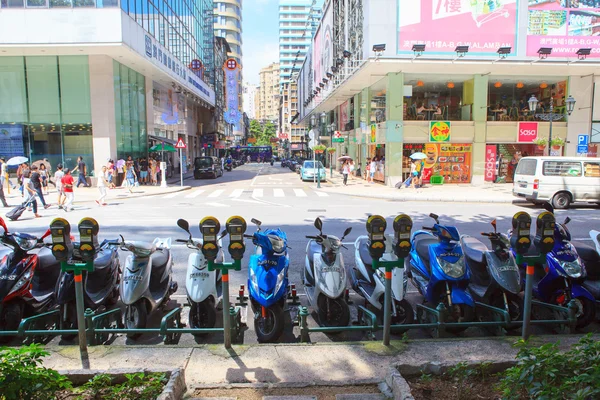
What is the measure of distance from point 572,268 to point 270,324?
3.94 metres

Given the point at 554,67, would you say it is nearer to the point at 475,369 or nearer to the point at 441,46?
the point at 441,46

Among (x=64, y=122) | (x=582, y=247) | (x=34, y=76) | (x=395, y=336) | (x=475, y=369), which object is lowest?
(x=395, y=336)

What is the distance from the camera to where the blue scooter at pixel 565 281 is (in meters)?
5.67

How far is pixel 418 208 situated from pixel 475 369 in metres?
13.2

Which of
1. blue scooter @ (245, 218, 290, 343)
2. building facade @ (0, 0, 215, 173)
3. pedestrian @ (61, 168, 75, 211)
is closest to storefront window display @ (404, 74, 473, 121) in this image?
building facade @ (0, 0, 215, 173)

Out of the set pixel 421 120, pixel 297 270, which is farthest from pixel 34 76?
pixel 297 270

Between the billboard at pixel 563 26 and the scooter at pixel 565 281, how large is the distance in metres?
23.2

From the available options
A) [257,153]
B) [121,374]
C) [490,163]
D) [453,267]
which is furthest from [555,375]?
[257,153]

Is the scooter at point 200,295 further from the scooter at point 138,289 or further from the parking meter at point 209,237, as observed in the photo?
the parking meter at point 209,237

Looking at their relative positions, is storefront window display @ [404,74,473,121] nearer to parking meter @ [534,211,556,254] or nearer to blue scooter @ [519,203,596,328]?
blue scooter @ [519,203,596,328]

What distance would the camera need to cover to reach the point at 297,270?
8328mm

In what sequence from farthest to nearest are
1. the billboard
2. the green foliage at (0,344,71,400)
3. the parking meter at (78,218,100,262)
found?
the billboard, the parking meter at (78,218,100,262), the green foliage at (0,344,71,400)

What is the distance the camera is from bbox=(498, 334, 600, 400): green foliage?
9.48ft

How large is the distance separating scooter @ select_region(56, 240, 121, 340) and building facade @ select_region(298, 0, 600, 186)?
20.1m
